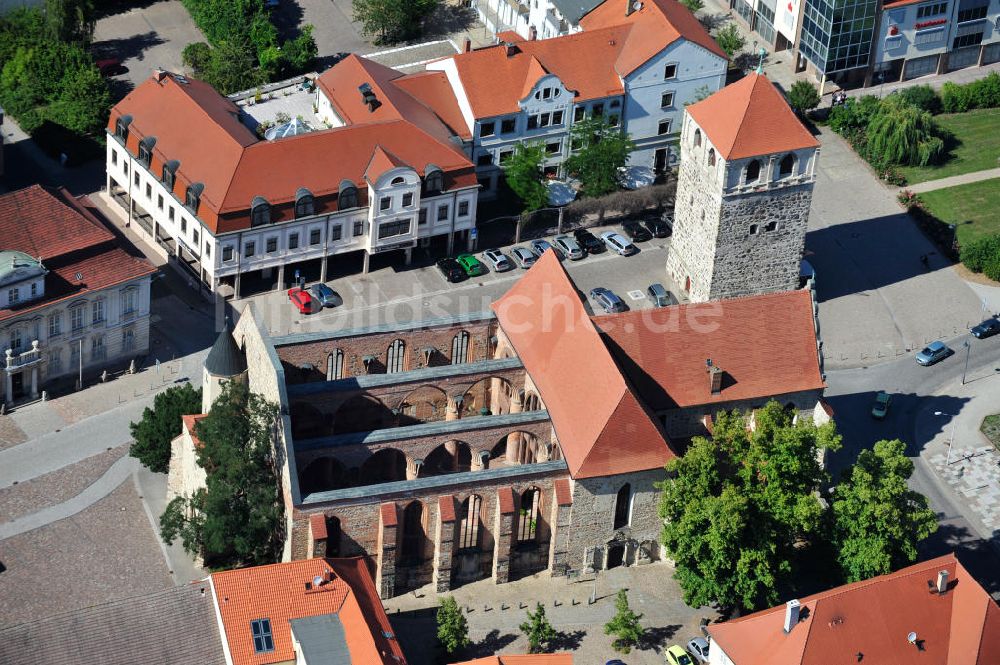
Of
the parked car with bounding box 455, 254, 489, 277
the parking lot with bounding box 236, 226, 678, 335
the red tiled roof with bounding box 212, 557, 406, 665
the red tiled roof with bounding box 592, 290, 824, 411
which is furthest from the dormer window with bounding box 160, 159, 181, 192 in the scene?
the red tiled roof with bounding box 212, 557, 406, 665

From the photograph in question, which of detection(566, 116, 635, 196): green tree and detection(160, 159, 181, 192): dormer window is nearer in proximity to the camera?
detection(160, 159, 181, 192): dormer window

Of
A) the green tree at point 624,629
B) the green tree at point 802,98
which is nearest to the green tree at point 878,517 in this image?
the green tree at point 624,629

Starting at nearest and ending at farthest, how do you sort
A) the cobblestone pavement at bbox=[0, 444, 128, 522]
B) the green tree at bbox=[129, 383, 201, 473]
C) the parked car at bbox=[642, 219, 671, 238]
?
the cobblestone pavement at bbox=[0, 444, 128, 522] → the green tree at bbox=[129, 383, 201, 473] → the parked car at bbox=[642, 219, 671, 238]

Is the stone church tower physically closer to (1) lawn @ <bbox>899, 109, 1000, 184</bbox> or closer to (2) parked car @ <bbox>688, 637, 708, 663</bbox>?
(1) lawn @ <bbox>899, 109, 1000, 184</bbox>

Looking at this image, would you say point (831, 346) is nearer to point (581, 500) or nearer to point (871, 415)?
point (871, 415)

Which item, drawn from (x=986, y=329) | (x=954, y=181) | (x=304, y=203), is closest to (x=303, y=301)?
(x=304, y=203)
